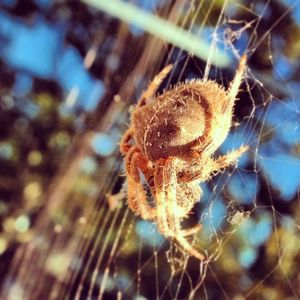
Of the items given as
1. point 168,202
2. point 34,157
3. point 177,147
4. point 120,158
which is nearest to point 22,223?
point 34,157

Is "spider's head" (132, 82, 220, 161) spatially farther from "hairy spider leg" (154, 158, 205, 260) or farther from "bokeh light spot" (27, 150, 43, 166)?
"bokeh light spot" (27, 150, 43, 166)

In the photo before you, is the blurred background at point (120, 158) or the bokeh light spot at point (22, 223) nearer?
the blurred background at point (120, 158)

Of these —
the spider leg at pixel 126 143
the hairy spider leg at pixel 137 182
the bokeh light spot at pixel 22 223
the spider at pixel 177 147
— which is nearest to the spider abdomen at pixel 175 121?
the spider at pixel 177 147

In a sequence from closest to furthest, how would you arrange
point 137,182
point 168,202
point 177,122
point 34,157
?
point 177,122 → point 168,202 → point 137,182 → point 34,157

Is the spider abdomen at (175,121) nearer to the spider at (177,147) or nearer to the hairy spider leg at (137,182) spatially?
the spider at (177,147)

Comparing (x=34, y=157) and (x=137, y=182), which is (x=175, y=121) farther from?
(x=34, y=157)

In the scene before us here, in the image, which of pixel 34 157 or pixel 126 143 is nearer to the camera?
pixel 126 143

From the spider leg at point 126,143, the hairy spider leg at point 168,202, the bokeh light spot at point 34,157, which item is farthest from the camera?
the bokeh light spot at point 34,157
